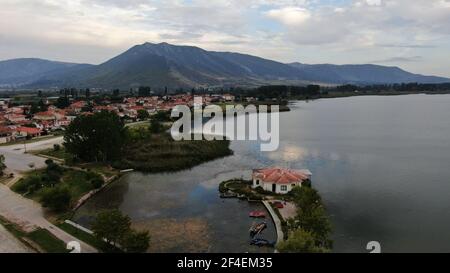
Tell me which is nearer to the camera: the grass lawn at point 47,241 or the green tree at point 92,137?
the grass lawn at point 47,241

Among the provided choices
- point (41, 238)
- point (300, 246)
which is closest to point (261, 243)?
point (300, 246)

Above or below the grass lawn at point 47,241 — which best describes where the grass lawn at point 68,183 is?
above

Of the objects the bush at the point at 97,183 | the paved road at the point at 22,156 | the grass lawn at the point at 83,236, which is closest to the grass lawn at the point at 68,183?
the bush at the point at 97,183

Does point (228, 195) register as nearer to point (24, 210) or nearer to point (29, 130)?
point (24, 210)

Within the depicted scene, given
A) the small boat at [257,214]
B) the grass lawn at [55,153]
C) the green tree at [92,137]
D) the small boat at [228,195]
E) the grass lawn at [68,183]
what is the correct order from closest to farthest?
the small boat at [257,214] → the small boat at [228,195] → the grass lawn at [68,183] → the green tree at [92,137] → the grass lawn at [55,153]

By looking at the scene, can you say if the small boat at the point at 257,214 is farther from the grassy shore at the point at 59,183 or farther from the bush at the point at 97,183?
the bush at the point at 97,183

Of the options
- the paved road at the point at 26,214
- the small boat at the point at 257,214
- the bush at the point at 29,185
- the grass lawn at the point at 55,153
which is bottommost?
the paved road at the point at 26,214

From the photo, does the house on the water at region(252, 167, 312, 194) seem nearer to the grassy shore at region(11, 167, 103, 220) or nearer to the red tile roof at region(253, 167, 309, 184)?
the red tile roof at region(253, 167, 309, 184)

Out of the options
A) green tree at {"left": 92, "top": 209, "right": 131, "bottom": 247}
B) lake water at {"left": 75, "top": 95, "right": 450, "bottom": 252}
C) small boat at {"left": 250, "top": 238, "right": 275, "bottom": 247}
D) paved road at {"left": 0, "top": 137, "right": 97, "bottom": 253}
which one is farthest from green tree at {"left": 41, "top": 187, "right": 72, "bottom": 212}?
small boat at {"left": 250, "top": 238, "right": 275, "bottom": 247}
